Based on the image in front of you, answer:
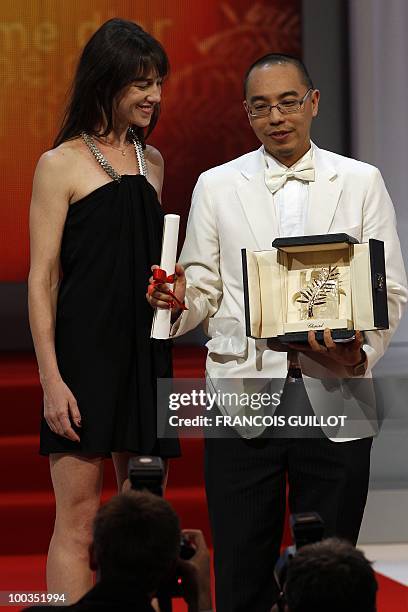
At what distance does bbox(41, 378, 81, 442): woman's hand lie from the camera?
9.87 ft

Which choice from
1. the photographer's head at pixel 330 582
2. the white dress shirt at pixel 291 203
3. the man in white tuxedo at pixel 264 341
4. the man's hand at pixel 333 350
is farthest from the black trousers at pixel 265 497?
→ the photographer's head at pixel 330 582

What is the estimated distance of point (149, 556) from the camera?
2035 mm

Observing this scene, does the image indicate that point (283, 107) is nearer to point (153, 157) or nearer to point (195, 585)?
point (153, 157)

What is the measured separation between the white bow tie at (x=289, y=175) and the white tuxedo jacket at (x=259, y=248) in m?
0.02

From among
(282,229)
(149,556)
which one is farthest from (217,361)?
(149,556)

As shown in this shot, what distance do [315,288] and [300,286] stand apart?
0.13ft

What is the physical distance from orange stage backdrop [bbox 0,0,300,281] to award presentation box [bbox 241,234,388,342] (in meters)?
4.18

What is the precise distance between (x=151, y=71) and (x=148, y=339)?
0.69m

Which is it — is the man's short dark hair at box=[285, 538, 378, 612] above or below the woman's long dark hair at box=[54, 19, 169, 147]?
below

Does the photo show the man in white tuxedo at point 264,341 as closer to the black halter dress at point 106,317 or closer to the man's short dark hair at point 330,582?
the black halter dress at point 106,317

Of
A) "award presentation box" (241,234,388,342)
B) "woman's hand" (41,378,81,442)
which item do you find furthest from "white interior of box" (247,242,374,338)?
"woman's hand" (41,378,81,442)

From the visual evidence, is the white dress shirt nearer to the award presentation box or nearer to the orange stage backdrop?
the award presentation box

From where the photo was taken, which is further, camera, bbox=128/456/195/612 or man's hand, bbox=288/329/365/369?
man's hand, bbox=288/329/365/369

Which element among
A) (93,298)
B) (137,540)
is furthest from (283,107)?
(137,540)
